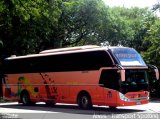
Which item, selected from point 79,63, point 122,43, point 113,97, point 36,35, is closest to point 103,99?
point 113,97

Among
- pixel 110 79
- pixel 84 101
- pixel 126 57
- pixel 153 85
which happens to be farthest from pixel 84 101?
pixel 153 85

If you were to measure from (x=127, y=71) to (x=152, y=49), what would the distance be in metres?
16.2

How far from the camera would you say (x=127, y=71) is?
19.7 meters

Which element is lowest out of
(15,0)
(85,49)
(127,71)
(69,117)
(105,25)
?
(69,117)

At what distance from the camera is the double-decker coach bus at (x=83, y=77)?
1962 centimetres

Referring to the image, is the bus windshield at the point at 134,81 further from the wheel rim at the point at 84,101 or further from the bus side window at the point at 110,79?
the wheel rim at the point at 84,101

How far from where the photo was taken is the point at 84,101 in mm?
21578

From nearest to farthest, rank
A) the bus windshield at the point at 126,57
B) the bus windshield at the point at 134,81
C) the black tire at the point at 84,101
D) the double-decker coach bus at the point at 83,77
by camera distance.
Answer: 1. the bus windshield at the point at 134,81
2. the double-decker coach bus at the point at 83,77
3. the bus windshield at the point at 126,57
4. the black tire at the point at 84,101

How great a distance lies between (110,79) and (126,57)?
1.51m

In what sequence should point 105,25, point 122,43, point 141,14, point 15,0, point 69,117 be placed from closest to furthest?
point 69,117, point 15,0, point 105,25, point 122,43, point 141,14

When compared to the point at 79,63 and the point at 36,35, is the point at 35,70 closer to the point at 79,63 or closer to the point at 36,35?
the point at 79,63

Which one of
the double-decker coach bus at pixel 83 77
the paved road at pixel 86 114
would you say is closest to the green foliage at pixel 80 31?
the double-decker coach bus at pixel 83 77

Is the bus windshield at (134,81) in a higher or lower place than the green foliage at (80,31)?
lower

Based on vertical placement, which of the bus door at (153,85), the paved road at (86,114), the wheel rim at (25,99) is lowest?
the paved road at (86,114)
